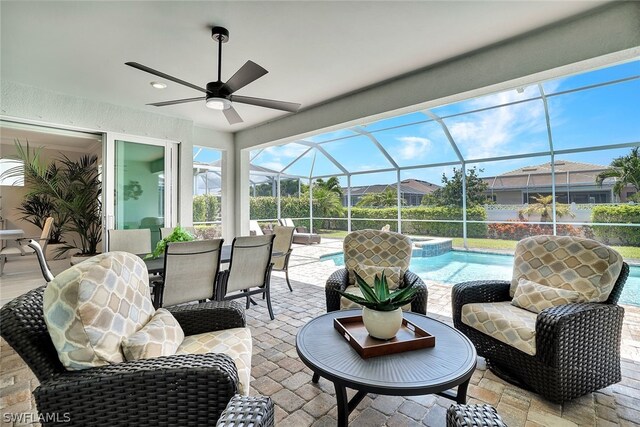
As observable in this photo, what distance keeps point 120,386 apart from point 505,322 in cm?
235

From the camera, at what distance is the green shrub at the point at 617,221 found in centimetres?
519

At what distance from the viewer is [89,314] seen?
4.12ft

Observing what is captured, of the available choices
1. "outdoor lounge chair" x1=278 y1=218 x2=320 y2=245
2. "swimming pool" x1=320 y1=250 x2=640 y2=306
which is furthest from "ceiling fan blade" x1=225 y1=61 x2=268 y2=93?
"outdoor lounge chair" x1=278 y1=218 x2=320 y2=245

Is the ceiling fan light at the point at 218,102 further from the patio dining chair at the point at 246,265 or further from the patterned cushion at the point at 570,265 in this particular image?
the patterned cushion at the point at 570,265

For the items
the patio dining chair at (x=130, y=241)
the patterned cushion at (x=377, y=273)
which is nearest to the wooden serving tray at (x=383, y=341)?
the patterned cushion at (x=377, y=273)

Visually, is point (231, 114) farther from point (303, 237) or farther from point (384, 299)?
point (303, 237)

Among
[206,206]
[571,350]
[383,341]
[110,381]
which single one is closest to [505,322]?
[571,350]

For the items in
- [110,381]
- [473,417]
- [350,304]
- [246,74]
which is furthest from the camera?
[350,304]

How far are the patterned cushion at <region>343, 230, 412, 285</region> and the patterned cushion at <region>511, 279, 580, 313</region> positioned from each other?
1003 mm

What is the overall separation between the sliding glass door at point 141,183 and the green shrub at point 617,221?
7.66m

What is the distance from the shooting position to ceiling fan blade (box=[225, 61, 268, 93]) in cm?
238

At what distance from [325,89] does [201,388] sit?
3.74 metres

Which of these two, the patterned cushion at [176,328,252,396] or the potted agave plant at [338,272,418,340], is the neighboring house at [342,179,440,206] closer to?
the potted agave plant at [338,272,418,340]

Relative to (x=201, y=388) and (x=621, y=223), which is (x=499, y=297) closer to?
(x=201, y=388)
